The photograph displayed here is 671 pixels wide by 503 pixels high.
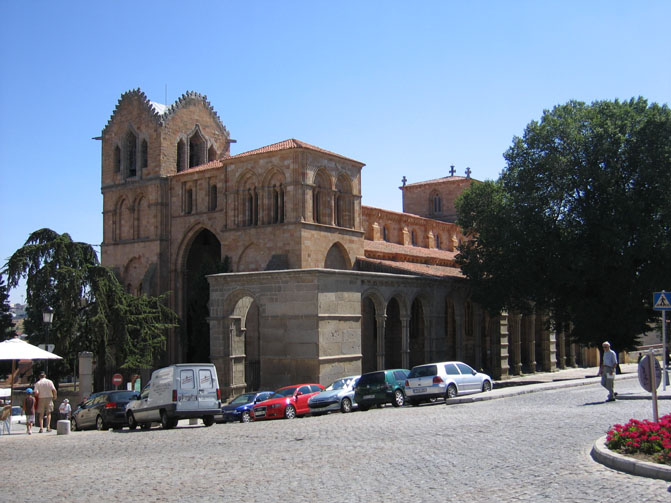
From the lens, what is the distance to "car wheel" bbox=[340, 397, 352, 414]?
80.9 ft

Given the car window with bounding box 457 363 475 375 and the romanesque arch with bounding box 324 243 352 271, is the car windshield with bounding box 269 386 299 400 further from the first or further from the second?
the romanesque arch with bounding box 324 243 352 271

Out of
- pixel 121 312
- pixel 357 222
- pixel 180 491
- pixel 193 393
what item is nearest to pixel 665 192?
pixel 357 222

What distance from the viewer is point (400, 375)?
25750 mm

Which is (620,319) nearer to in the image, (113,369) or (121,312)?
(121,312)

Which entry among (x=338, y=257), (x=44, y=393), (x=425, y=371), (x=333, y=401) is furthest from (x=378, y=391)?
(x=338, y=257)

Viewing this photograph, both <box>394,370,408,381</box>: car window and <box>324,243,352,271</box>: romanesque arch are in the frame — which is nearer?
<box>394,370,408,381</box>: car window

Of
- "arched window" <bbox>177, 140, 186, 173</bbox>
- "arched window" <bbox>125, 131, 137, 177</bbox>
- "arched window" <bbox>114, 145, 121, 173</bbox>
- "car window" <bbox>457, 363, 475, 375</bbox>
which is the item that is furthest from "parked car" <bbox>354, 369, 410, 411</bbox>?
"arched window" <bbox>114, 145, 121, 173</bbox>

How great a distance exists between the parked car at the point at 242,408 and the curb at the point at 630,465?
1599 cm

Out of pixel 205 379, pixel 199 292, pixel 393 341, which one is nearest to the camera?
pixel 205 379

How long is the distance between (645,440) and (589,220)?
25.3 metres

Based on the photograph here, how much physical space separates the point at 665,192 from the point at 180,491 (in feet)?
96.1

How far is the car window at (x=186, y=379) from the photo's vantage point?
65.5ft

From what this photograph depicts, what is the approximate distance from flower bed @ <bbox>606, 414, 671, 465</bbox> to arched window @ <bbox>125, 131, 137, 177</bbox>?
41.9m

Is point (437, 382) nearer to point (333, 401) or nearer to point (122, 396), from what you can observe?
point (333, 401)
